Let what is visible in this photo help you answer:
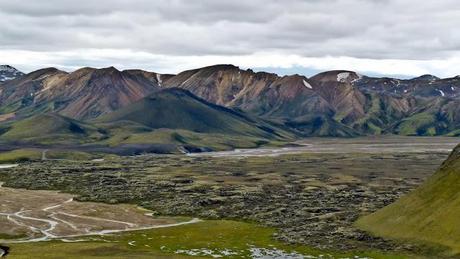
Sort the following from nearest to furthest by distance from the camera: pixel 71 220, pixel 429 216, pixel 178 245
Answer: pixel 429 216 → pixel 178 245 → pixel 71 220

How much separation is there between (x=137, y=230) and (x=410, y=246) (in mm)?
69595

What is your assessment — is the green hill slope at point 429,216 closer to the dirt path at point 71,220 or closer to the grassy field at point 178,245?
the grassy field at point 178,245

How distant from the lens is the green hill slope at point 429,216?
122 meters

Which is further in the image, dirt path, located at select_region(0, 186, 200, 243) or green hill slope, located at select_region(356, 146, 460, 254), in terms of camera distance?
dirt path, located at select_region(0, 186, 200, 243)

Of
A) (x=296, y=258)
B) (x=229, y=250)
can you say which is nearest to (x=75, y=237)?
(x=229, y=250)

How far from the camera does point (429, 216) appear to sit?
13162 centimetres

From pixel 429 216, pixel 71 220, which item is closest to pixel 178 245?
pixel 71 220

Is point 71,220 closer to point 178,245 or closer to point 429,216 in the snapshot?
point 178,245

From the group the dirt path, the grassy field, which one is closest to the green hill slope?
the grassy field

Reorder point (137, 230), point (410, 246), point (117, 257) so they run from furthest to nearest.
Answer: point (137, 230) → point (410, 246) → point (117, 257)

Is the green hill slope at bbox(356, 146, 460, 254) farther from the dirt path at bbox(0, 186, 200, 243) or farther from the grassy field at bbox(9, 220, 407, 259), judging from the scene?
the dirt path at bbox(0, 186, 200, 243)

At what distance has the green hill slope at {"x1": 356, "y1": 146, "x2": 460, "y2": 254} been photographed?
122350 mm

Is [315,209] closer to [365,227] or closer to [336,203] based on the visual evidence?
[336,203]

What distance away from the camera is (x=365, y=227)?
14675cm
